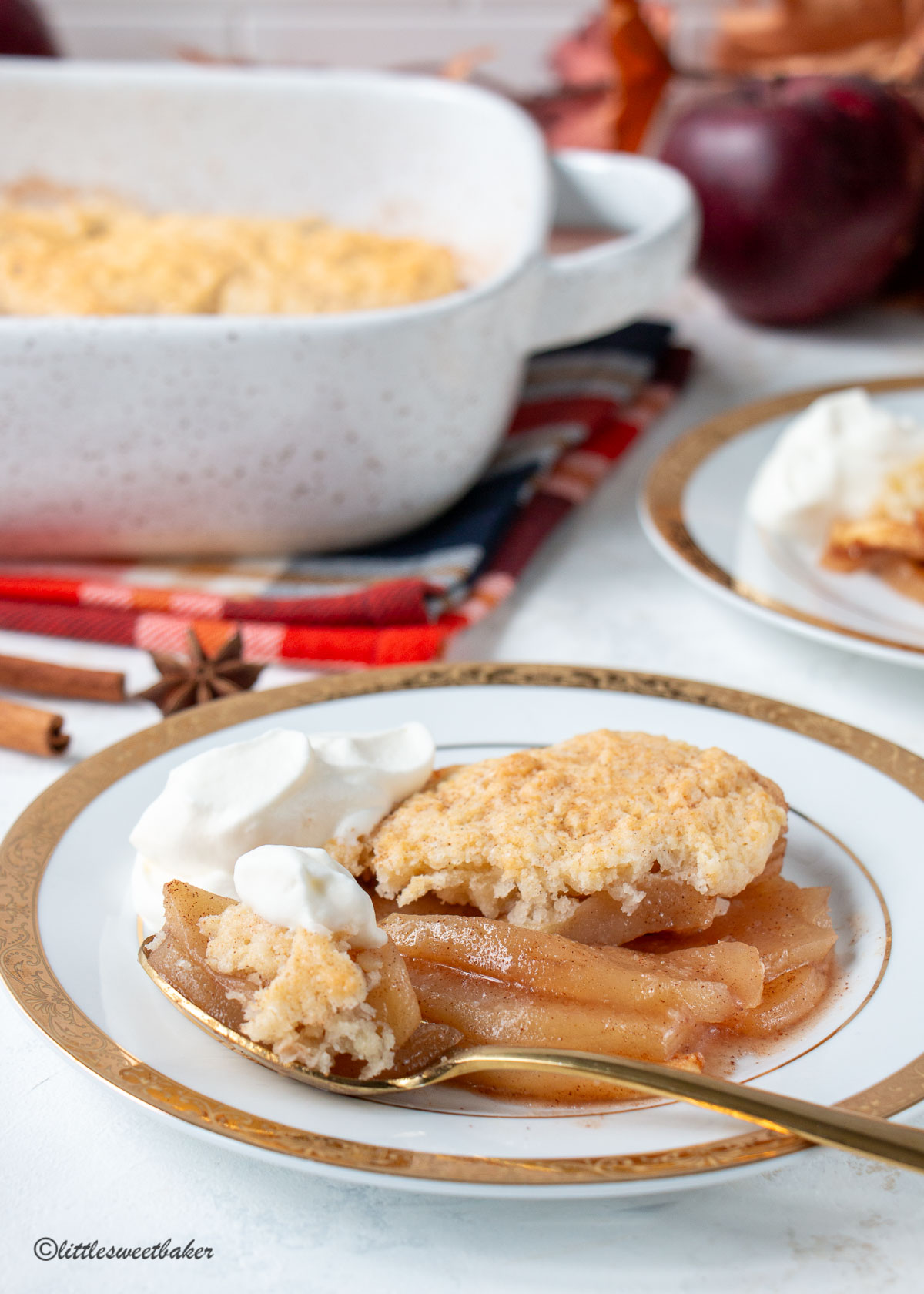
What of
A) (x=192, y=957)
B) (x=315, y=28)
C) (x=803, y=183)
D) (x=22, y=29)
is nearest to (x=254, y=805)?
(x=192, y=957)

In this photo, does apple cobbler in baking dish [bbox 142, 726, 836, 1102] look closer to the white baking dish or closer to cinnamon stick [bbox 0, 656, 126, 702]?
cinnamon stick [bbox 0, 656, 126, 702]

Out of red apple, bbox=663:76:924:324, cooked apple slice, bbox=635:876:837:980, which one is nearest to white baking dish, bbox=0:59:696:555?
red apple, bbox=663:76:924:324

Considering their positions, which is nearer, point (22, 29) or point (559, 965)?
point (559, 965)

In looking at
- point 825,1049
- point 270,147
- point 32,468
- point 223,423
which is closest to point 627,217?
point 270,147

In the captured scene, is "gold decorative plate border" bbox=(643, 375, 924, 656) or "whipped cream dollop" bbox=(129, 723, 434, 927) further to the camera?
"gold decorative plate border" bbox=(643, 375, 924, 656)

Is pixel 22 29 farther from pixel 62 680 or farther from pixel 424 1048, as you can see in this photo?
pixel 424 1048

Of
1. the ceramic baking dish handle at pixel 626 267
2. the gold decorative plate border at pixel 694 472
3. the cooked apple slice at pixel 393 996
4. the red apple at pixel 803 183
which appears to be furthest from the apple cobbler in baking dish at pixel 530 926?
the red apple at pixel 803 183
